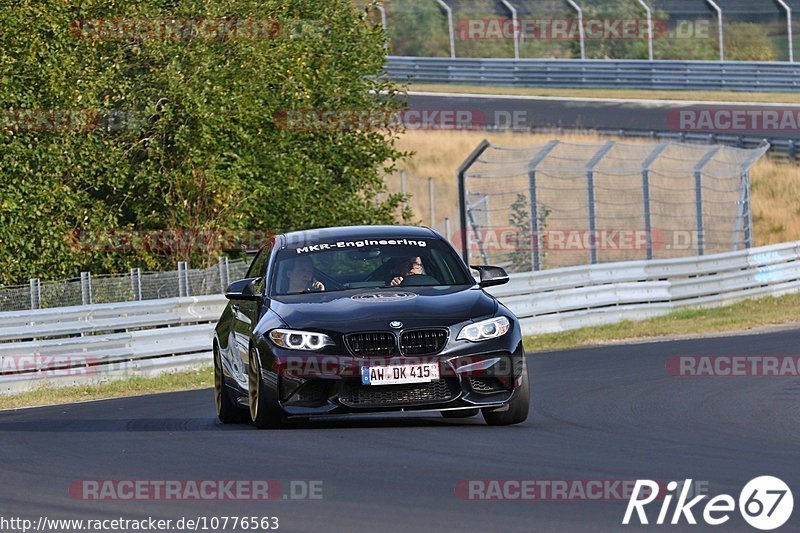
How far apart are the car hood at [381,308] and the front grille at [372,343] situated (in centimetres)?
5

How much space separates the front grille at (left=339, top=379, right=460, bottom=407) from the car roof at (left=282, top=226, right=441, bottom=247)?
1.86m

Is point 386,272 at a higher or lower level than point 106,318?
higher

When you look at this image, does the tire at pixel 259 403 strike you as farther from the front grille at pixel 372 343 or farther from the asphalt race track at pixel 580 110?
the asphalt race track at pixel 580 110

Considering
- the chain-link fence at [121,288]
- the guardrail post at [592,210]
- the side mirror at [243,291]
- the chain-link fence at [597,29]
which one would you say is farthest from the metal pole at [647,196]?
the chain-link fence at [597,29]

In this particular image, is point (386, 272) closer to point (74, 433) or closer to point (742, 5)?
point (74, 433)

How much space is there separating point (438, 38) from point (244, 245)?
95.9 ft

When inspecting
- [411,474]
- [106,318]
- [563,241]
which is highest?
[411,474]

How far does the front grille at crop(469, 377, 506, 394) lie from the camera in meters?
10.3

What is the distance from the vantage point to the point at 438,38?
5306cm

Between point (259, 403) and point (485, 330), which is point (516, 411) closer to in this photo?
point (485, 330)

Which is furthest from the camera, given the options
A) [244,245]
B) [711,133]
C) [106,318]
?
[711,133]

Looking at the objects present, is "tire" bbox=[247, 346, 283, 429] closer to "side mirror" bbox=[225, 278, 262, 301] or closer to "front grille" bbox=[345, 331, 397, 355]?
"side mirror" bbox=[225, 278, 262, 301]

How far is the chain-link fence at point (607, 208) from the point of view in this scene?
78.2 ft

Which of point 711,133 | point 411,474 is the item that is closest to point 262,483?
point 411,474
